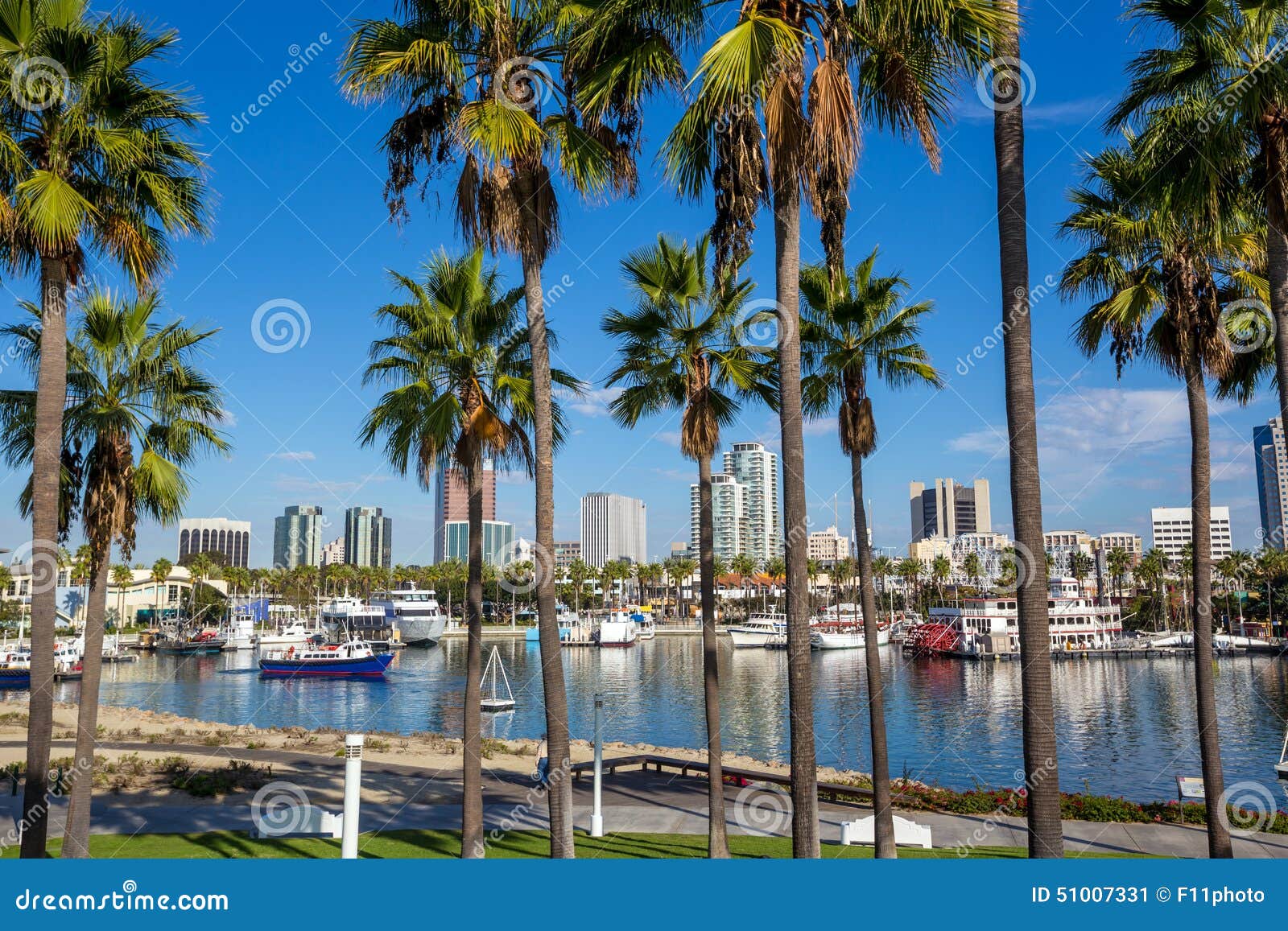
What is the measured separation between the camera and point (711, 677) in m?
16.3

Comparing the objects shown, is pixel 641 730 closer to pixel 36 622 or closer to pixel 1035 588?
pixel 36 622

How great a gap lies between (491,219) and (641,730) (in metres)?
41.9

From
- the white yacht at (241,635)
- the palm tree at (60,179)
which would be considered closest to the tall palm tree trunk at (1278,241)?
the palm tree at (60,179)

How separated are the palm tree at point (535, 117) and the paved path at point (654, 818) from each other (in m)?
8.96

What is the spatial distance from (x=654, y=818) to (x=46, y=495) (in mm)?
13350

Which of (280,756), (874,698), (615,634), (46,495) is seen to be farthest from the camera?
(615,634)

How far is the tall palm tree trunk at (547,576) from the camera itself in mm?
11391

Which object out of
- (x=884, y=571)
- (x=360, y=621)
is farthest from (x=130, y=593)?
(x=884, y=571)

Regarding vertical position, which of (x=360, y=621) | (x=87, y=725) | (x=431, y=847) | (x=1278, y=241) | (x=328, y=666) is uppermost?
(x=1278, y=241)

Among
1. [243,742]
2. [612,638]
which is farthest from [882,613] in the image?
[243,742]

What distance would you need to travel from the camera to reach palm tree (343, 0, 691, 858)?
1093 cm

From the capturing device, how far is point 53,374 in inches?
484

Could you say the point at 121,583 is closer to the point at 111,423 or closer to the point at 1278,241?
the point at 111,423

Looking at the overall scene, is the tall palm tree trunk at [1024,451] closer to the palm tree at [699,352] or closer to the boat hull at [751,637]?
the palm tree at [699,352]
